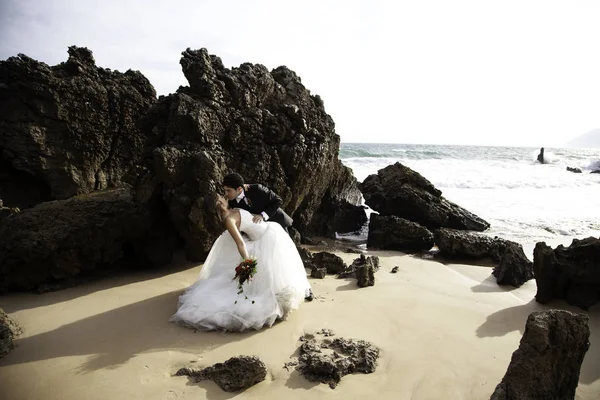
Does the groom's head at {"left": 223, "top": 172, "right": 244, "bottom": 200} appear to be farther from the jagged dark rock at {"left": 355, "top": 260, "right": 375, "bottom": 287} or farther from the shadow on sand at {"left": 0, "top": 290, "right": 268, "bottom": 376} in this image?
the jagged dark rock at {"left": 355, "top": 260, "right": 375, "bottom": 287}

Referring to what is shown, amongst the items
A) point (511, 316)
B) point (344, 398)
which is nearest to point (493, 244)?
point (511, 316)

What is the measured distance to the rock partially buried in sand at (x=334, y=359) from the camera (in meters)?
3.57

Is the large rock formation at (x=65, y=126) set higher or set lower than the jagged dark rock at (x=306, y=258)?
higher

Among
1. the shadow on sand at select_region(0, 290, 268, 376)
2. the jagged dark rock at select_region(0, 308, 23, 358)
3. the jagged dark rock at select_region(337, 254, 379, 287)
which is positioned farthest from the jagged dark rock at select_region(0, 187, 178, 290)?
the jagged dark rock at select_region(337, 254, 379, 287)

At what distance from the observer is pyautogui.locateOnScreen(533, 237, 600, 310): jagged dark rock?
5.39 meters

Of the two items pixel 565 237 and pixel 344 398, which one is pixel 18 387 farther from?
pixel 565 237

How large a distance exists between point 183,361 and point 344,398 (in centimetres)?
168

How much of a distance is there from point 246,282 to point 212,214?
188 centimetres

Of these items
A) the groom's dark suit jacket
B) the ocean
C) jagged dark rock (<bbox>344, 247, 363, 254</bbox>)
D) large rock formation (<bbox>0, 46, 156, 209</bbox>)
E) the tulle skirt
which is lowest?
the ocean

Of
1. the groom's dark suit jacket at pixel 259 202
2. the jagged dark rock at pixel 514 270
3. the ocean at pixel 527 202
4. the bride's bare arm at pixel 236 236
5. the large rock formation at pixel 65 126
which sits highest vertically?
the large rock formation at pixel 65 126

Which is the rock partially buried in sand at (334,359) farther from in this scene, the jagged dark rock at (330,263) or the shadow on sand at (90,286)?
the shadow on sand at (90,286)

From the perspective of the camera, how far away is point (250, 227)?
526cm

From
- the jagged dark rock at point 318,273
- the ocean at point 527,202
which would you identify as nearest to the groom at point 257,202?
the jagged dark rock at point 318,273

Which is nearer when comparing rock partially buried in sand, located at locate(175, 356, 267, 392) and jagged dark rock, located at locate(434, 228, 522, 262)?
rock partially buried in sand, located at locate(175, 356, 267, 392)
